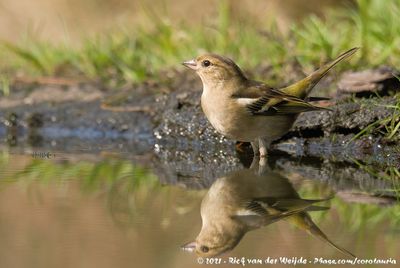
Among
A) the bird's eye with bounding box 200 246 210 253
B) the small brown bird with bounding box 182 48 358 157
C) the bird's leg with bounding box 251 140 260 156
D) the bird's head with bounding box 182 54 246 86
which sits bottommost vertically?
the bird's eye with bounding box 200 246 210 253

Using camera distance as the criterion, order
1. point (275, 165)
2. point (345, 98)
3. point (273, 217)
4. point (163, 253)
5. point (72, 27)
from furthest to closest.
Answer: point (72, 27) → point (345, 98) → point (275, 165) → point (273, 217) → point (163, 253)

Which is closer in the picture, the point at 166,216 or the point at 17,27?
the point at 166,216

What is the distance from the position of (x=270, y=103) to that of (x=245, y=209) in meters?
2.07

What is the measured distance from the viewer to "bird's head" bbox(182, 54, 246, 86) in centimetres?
668

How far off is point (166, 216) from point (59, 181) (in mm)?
1444

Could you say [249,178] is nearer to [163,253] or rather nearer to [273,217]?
[273,217]

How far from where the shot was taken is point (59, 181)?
580cm

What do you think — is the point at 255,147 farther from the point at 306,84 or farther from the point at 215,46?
the point at 215,46

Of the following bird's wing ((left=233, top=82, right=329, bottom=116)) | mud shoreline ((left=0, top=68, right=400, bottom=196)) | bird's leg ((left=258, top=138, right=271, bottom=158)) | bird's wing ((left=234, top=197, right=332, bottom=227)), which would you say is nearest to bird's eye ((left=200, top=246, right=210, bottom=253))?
bird's wing ((left=234, top=197, right=332, bottom=227))

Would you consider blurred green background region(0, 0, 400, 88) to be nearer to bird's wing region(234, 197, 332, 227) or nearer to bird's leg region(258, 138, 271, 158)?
bird's leg region(258, 138, 271, 158)

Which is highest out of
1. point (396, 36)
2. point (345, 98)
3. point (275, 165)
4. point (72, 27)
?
point (72, 27)

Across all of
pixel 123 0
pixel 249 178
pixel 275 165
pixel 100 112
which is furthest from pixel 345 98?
pixel 123 0

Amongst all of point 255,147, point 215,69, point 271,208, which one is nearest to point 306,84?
point 255,147

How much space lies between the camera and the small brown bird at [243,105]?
21.3ft
